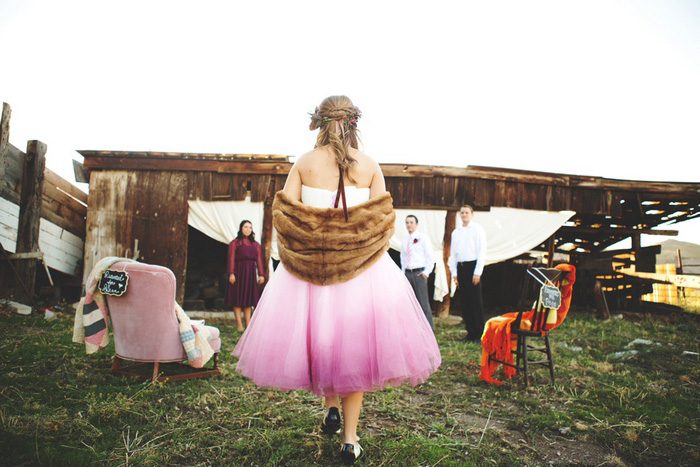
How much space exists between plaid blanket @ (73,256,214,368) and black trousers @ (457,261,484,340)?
3.96m

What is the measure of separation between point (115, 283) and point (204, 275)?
7.32 meters

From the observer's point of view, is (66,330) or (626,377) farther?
(66,330)

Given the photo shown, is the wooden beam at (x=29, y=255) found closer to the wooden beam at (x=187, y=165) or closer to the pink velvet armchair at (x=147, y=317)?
A: the wooden beam at (x=187, y=165)

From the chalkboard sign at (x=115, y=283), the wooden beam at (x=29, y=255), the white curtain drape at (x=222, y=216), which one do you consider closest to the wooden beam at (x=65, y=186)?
the wooden beam at (x=29, y=255)

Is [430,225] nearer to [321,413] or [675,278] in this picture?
[321,413]

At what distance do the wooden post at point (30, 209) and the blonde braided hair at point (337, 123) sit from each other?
8369mm

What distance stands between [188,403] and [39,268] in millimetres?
8094

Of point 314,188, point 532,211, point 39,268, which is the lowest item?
point 39,268

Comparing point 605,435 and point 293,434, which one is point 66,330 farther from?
point 605,435

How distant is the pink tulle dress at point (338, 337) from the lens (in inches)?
86.0

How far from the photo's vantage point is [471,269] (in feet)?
20.9

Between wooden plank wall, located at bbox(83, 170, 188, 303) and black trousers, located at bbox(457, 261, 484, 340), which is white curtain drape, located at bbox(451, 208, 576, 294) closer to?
black trousers, located at bbox(457, 261, 484, 340)

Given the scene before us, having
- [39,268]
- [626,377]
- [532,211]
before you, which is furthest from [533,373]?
[39,268]

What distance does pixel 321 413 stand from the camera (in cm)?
331
